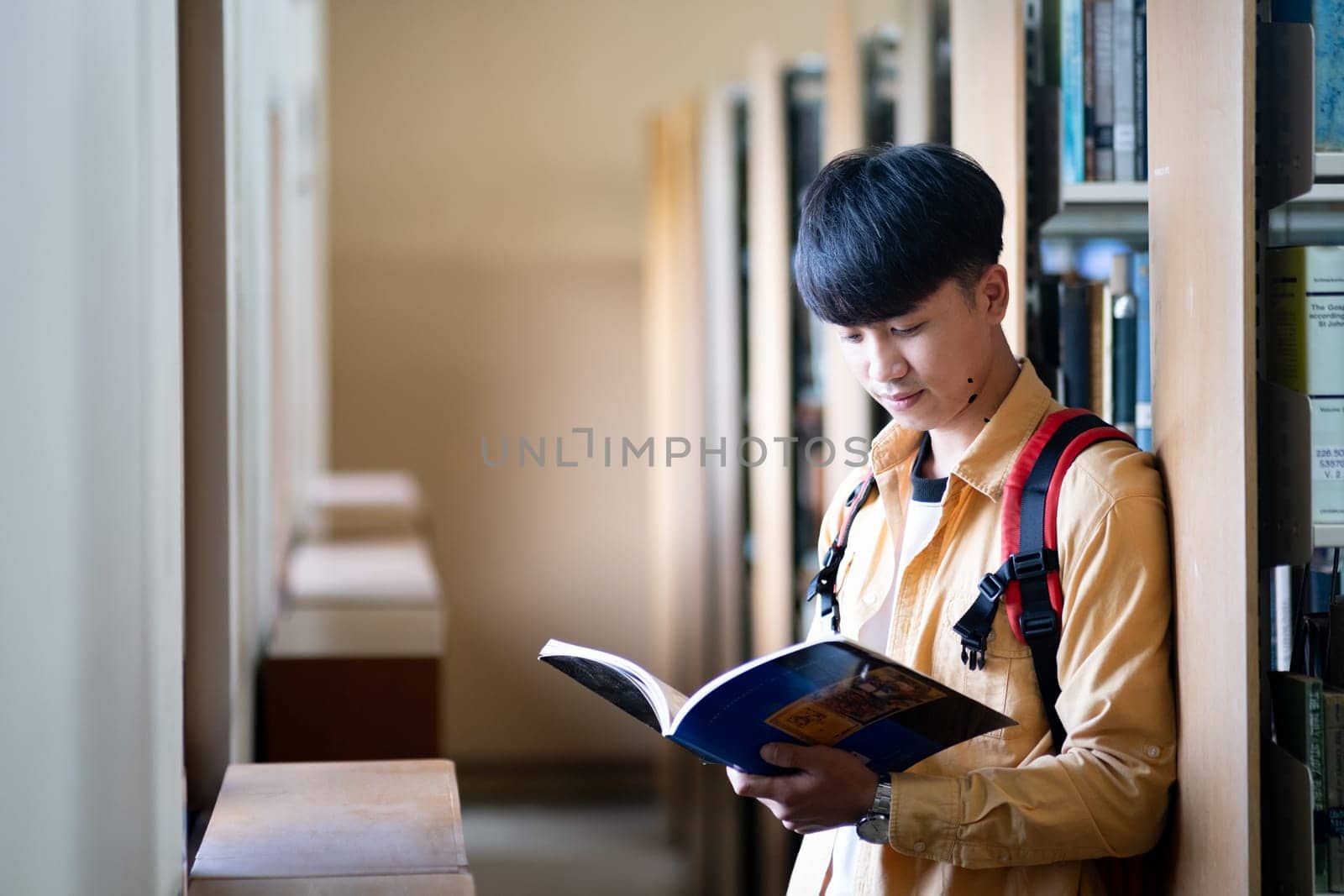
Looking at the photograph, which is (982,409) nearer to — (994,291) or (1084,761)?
(994,291)

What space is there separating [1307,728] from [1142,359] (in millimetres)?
607

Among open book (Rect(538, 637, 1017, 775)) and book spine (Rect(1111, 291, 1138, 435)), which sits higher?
book spine (Rect(1111, 291, 1138, 435))

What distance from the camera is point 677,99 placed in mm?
5855

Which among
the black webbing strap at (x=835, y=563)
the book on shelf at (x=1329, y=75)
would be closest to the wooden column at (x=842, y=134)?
the black webbing strap at (x=835, y=563)

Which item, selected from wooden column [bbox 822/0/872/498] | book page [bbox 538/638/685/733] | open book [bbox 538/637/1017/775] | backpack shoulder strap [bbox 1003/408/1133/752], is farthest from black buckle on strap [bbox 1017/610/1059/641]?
wooden column [bbox 822/0/872/498]

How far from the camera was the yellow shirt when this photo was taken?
1.21m

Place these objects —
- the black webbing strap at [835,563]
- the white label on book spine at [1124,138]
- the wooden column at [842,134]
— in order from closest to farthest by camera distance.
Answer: the black webbing strap at [835,563] → the white label on book spine at [1124,138] → the wooden column at [842,134]

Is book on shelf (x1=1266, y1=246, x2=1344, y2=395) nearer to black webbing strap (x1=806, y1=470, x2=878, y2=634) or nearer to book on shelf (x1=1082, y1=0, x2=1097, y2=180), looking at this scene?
black webbing strap (x1=806, y1=470, x2=878, y2=634)

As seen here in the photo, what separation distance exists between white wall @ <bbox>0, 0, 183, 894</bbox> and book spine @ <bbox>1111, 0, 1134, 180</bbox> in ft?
4.00

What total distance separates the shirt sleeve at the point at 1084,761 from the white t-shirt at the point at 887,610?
0.51ft

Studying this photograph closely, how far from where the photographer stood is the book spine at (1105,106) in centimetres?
185

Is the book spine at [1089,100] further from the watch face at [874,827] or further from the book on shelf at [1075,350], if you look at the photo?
the watch face at [874,827]

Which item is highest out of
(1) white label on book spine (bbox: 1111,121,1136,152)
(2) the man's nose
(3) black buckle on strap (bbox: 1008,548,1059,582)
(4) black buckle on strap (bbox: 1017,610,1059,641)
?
(1) white label on book spine (bbox: 1111,121,1136,152)

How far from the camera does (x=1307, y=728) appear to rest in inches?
51.8
